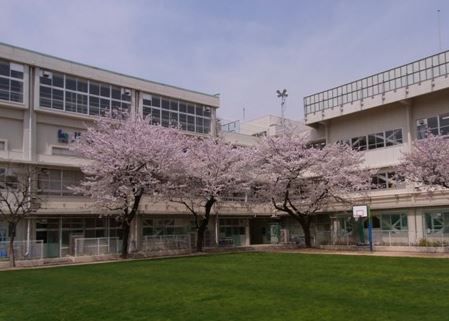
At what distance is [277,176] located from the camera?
3862 cm

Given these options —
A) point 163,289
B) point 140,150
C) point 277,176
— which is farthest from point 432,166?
point 163,289

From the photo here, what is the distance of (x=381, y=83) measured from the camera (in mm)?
41844

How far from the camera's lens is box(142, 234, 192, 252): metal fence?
37.2 meters

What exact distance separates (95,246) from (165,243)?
624 cm

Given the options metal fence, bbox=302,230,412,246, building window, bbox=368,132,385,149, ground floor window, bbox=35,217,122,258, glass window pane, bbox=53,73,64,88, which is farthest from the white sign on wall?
glass window pane, bbox=53,73,64,88

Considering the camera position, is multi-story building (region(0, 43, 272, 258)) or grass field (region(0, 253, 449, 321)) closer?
grass field (region(0, 253, 449, 321))

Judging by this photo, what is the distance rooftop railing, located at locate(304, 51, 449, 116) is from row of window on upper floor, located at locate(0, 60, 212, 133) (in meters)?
10.5

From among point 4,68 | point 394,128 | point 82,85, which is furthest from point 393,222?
point 4,68

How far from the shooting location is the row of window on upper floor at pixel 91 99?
3369cm

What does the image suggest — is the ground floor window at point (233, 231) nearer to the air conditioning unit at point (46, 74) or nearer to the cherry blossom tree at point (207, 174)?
the cherry blossom tree at point (207, 174)

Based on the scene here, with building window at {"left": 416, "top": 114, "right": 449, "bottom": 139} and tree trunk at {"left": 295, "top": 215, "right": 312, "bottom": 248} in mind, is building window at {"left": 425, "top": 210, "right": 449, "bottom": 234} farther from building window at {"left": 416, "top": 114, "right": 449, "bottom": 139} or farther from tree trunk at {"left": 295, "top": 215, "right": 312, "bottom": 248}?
tree trunk at {"left": 295, "top": 215, "right": 312, "bottom": 248}

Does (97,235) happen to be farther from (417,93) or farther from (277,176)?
(417,93)

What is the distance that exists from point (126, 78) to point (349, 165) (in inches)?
715

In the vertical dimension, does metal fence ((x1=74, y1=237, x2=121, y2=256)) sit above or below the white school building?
below
